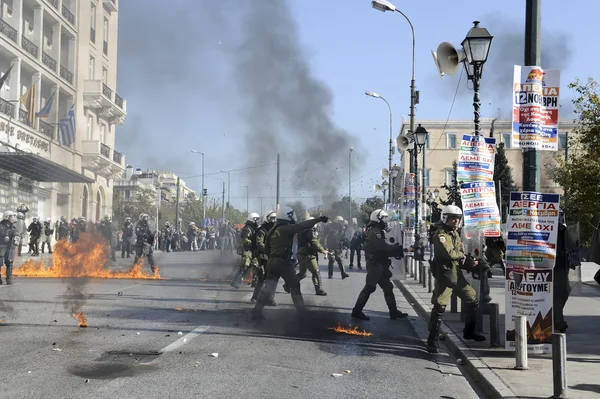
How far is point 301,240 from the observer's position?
1491cm

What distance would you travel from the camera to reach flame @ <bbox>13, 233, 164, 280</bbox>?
20.6 metres

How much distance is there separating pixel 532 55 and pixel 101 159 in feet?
85.0

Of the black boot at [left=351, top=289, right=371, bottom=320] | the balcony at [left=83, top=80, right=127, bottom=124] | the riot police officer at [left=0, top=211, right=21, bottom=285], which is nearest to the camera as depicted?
the black boot at [left=351, top=289, right=371, bottom=320]

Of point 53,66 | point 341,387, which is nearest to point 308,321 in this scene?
point 341,387

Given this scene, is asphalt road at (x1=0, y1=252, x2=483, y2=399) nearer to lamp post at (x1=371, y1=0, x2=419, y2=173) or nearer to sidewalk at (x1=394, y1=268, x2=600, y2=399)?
sidewalk at (x1=394, y1=268, x2=600, y2=399)

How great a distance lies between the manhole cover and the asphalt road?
0.01 meters

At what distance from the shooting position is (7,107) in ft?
96.7

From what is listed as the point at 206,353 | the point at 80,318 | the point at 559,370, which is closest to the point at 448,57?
the point at 206,353

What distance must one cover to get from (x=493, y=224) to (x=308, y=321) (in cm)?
310

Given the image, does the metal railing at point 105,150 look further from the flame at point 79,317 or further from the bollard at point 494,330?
the bollard at point 494,330

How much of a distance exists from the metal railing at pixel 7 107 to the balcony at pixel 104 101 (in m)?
2.87

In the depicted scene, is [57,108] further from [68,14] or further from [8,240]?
[8,240]

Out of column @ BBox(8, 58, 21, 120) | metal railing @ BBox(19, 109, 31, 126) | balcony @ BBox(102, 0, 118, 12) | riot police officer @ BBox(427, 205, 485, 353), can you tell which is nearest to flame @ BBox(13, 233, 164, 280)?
balcony @ BBox(102, 0, 118, 12)

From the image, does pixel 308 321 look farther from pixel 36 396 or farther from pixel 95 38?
pixel 95 38
